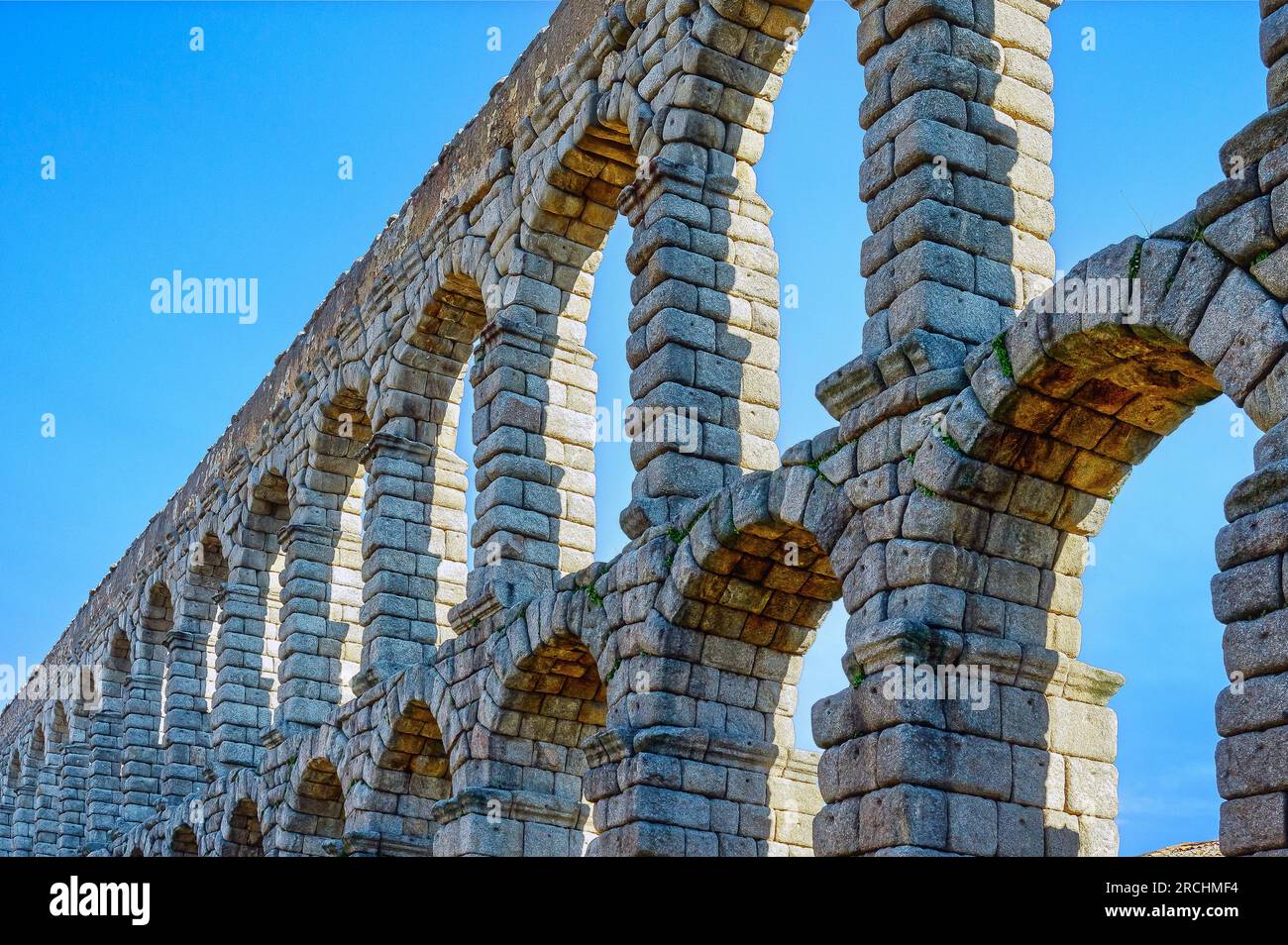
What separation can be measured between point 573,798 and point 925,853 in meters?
4.77

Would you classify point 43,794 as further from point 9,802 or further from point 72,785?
point 72,785

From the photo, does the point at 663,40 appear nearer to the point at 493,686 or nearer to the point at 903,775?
the point at 493,686

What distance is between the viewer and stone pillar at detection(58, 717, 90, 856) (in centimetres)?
2470

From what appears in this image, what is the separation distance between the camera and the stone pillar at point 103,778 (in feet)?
77.5

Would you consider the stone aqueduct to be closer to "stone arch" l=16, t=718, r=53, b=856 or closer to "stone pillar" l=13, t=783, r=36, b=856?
"stone arch" l=16, t=718, r=53, b=856

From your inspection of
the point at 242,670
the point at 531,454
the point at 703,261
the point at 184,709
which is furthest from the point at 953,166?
the point at 184,709

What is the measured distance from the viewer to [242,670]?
61.4 ft

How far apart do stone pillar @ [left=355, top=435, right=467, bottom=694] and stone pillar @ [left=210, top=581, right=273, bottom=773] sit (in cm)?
393

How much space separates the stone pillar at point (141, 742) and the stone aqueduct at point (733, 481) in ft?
14.3

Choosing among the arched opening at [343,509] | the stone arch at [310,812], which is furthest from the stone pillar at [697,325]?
the arched opening at [343,509]

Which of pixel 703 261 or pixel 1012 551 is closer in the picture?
pixel 1012 551

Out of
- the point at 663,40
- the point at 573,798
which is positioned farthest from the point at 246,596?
the point at 663,40

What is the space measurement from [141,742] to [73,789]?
3037 mm

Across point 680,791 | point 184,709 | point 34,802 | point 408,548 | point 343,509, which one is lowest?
point 680,791
